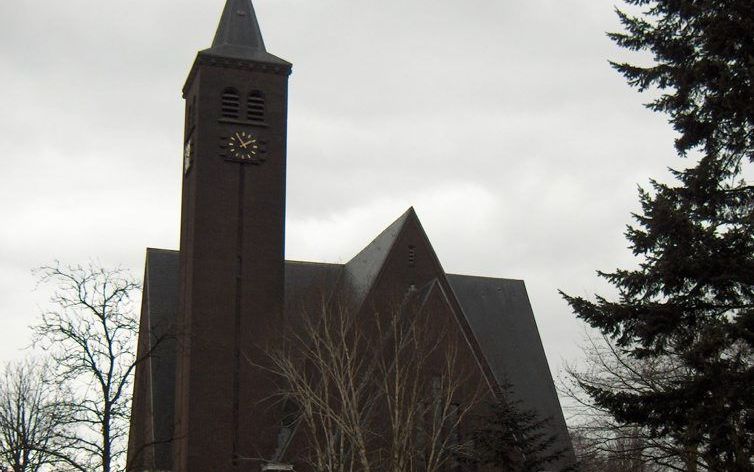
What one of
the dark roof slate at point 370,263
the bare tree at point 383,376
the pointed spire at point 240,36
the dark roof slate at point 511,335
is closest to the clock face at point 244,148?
the pointed spire at point 240,36

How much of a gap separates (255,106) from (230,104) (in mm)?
958

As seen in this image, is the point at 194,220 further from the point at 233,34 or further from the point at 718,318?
the point at 718,318

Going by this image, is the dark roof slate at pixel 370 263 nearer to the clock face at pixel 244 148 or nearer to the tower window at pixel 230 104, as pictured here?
the clock face at pixel 244 148

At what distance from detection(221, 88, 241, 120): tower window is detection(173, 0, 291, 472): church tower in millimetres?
38

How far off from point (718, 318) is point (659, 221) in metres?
1.62

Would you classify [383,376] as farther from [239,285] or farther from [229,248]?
[229,248]

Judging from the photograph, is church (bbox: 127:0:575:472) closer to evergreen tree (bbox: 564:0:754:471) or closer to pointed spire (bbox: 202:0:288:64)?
pointed spire (bbox: 202:0:288:64)

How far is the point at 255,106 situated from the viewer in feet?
136

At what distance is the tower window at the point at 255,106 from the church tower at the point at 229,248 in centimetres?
4

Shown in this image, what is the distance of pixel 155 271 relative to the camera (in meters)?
47.6

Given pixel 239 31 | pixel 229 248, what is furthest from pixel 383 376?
pixel 239 31

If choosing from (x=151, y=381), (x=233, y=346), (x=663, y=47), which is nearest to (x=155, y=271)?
(x=151, y=381)

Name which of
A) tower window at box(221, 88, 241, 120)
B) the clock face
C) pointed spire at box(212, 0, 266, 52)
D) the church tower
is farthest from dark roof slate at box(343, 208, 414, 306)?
pointed spire at box(212, 0, 266, 52)

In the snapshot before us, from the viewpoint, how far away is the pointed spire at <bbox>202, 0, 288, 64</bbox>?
42125mm
